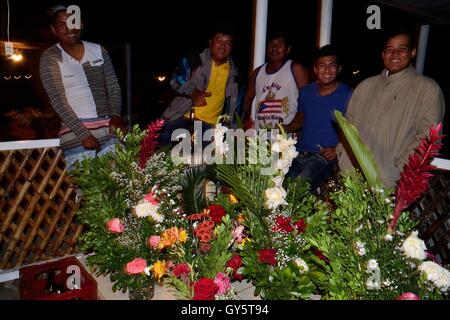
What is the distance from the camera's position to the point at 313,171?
2932 mm

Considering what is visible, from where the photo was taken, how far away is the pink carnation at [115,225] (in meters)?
1.81

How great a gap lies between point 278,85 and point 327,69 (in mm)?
486

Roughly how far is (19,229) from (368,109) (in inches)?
111

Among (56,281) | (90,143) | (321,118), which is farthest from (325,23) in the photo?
(56,281)

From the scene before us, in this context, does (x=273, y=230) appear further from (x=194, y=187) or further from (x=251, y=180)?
(x=194, y=187)

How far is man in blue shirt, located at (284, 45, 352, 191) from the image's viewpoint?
2.94 meters

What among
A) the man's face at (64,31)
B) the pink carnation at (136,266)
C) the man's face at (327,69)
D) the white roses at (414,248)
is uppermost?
the man's face at (64,31)

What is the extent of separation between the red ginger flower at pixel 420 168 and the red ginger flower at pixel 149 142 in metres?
1.15

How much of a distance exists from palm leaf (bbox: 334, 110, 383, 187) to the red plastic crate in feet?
5.20

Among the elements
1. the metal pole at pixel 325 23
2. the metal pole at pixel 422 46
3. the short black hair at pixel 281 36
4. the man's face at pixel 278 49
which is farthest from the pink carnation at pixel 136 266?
the metal pole at pixel 422 46

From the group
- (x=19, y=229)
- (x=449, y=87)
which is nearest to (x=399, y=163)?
(x=19, y=229)

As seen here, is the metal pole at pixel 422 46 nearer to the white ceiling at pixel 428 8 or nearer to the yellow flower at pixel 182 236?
the white ceiling at pixel 428 8

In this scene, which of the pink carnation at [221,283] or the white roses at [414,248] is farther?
the pink carnation at [221,283]
